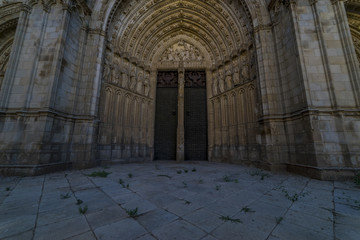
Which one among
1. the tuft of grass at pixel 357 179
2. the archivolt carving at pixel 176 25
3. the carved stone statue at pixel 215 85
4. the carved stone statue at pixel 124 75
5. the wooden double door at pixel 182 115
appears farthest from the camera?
the wooden double door at pixel 182 115

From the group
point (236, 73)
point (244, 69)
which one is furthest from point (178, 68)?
point (244, 69)

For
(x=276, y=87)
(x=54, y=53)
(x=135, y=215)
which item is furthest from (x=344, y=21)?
(x=54, y=53)

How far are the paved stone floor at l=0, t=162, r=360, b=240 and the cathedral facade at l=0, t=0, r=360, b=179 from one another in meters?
2.80

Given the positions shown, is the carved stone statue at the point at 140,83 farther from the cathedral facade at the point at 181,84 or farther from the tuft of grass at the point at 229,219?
the tuft of grass at the point at 229,219

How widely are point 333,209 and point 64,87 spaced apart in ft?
30.4

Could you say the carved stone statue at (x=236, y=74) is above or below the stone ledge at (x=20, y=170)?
above

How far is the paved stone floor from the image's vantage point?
68.6 inches

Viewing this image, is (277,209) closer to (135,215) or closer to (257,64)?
(135,215)

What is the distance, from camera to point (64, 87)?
6.54m

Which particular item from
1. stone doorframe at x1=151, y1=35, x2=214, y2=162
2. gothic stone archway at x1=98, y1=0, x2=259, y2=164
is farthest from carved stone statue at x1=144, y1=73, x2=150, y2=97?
stone doorframe at x1=151, y1=35, x2=214, y2=162

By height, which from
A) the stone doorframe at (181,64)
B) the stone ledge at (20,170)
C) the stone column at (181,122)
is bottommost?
the stone ledge at (20,170)

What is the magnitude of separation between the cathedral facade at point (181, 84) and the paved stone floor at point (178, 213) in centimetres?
280

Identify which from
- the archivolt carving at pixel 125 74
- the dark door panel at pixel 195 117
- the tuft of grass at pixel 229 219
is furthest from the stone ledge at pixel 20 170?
the dark door panel at pixel 195 117

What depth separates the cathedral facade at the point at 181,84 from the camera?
5.31 meters
